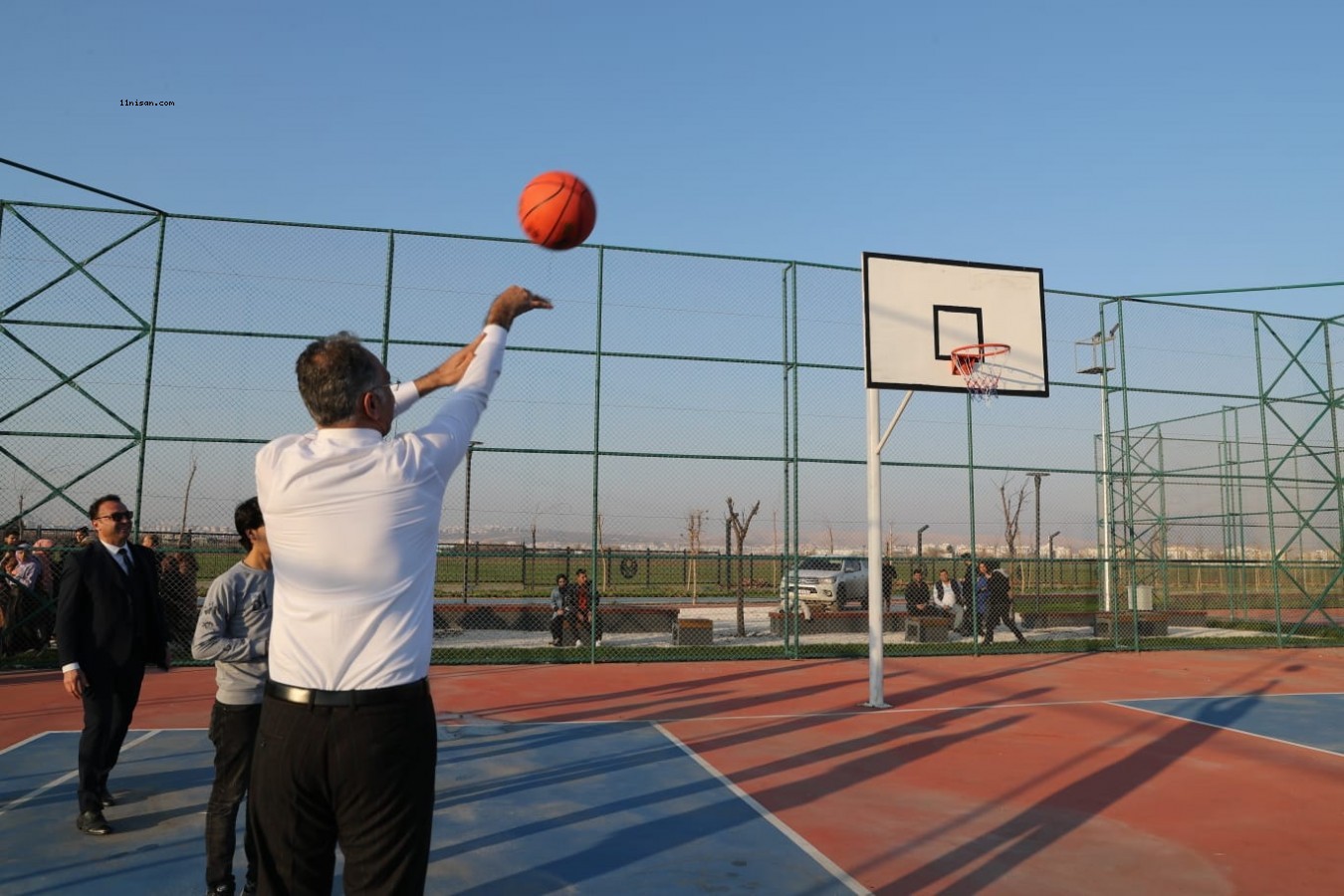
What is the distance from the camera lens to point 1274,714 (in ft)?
32.9

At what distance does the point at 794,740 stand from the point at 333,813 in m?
6.50

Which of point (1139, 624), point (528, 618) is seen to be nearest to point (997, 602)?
point (1139, 624)

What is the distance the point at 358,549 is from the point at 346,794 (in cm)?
56


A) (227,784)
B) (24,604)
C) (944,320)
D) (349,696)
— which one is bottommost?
(227,784)

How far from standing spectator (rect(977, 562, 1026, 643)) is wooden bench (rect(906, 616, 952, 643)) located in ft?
2.38

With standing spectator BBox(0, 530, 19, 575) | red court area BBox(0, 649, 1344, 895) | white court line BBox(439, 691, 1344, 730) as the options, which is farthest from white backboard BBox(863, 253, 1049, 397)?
standing spectator BBox(0, 530, 19, 575)

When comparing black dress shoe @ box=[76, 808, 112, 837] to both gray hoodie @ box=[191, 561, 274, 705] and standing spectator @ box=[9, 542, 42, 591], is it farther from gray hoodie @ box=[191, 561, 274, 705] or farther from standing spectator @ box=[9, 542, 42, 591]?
standing spectator @ box=[9, 542, 42, 591]

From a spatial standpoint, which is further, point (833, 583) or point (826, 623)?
point (833, 583)

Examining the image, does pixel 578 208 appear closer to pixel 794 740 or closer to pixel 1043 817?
pixel 1043 817

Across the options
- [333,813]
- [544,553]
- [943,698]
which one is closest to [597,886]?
[333,813]

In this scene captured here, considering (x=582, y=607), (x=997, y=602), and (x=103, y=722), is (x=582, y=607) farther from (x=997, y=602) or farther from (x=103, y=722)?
(x=103, y=722)

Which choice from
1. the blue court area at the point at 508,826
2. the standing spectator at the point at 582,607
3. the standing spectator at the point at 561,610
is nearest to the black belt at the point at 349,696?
the blue court area at the point at 508,826

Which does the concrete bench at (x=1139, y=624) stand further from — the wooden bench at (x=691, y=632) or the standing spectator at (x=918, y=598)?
the wooden bench at (x=691, y=632)

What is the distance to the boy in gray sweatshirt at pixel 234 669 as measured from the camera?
426cm
